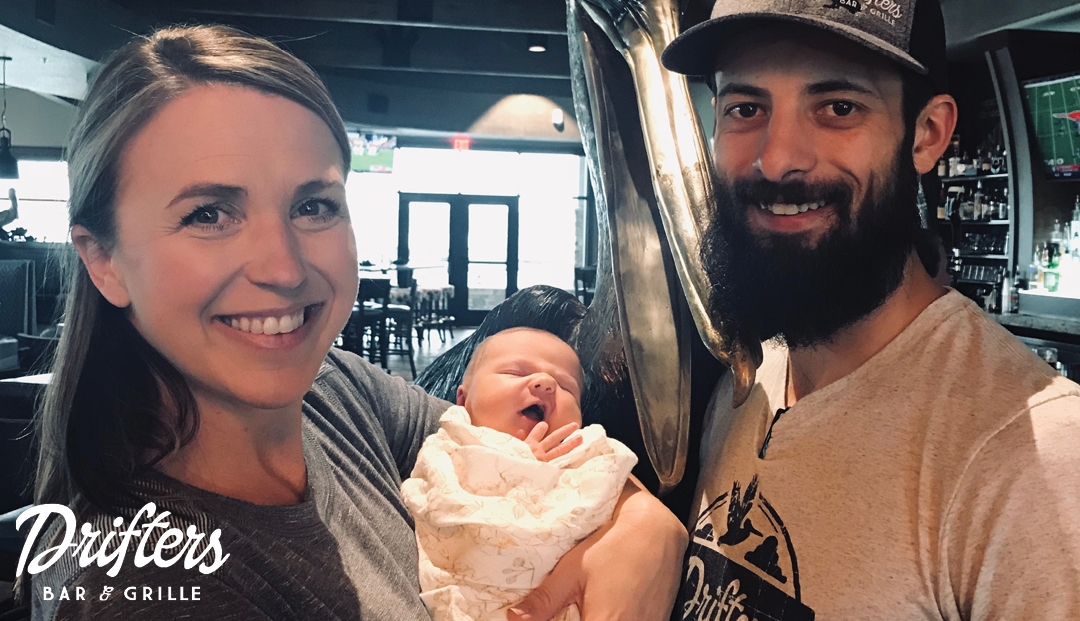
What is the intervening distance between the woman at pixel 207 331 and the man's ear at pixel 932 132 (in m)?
0.74

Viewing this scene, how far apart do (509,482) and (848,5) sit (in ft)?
2.88

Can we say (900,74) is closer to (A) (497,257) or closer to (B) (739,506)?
(B) (739,506)

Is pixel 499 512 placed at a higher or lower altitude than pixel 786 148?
lower

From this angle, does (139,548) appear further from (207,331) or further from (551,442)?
(551,442)

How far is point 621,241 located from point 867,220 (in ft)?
1.28

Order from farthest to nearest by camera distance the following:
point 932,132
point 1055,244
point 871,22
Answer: point 1055,244
point 932,132
point 871,22

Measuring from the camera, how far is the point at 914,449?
0.96 meters

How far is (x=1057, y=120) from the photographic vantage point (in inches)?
214

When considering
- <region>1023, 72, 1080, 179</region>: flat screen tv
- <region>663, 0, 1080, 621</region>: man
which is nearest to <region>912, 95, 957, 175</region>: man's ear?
<region>663, 0, 1080, 621</region>: man

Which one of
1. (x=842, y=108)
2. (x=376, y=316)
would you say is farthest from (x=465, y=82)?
(x=842, y=108)

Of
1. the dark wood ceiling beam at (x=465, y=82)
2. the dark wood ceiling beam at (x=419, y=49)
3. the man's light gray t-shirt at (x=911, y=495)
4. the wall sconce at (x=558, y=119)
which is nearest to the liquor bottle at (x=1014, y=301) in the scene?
the man's light gray t-shirt at (x=911, y=495)

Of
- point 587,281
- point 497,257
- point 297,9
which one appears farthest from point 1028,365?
point 497,257

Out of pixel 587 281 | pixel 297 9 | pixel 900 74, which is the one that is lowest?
pixel 587 281

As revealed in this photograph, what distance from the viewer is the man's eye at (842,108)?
1.10 metres
